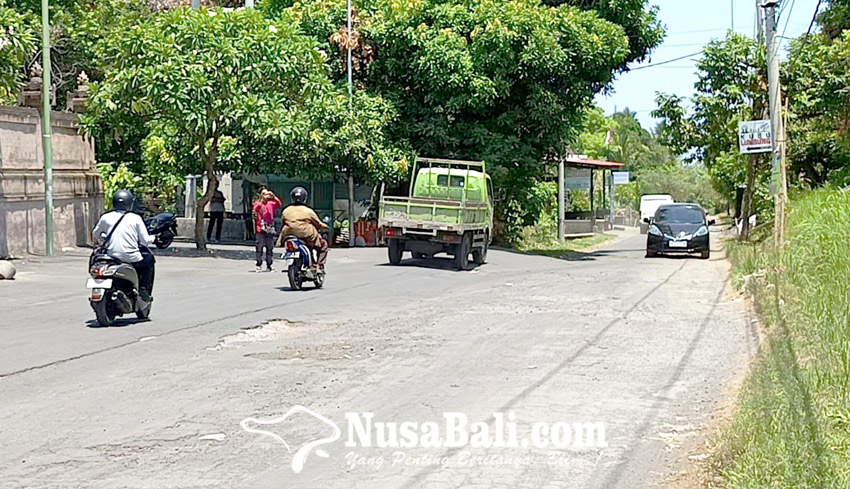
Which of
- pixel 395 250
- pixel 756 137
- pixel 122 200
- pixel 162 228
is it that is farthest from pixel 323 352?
pixel 162 228

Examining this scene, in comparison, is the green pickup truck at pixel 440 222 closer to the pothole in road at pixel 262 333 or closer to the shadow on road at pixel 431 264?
the shadow on road at pixel 431 264

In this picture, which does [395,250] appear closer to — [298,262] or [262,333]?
[298,262]

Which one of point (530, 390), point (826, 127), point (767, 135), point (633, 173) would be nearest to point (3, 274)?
point (530, 390)

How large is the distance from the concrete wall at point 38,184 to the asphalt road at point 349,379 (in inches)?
194

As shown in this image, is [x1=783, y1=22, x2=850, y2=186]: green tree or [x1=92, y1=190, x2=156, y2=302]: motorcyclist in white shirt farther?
[x1=783, y1=22, x2=850, y2=186]: green tree

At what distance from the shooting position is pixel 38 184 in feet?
77.5

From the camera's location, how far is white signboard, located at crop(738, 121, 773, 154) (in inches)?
830

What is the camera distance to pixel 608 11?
1302 inches

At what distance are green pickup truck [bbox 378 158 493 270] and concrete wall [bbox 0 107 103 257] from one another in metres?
7.79

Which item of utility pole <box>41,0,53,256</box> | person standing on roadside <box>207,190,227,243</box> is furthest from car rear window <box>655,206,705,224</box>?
utility pole <box>41,0,53,256</box>

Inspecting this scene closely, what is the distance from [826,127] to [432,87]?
11.1 m

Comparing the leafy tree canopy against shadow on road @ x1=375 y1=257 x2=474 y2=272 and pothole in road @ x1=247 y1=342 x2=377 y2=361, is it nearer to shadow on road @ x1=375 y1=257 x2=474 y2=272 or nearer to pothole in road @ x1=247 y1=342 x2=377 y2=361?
shadow on road @ x1=375 y1=257 x2=474 y2=272

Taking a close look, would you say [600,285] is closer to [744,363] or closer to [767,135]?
[767,135]

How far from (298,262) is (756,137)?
1002cm
